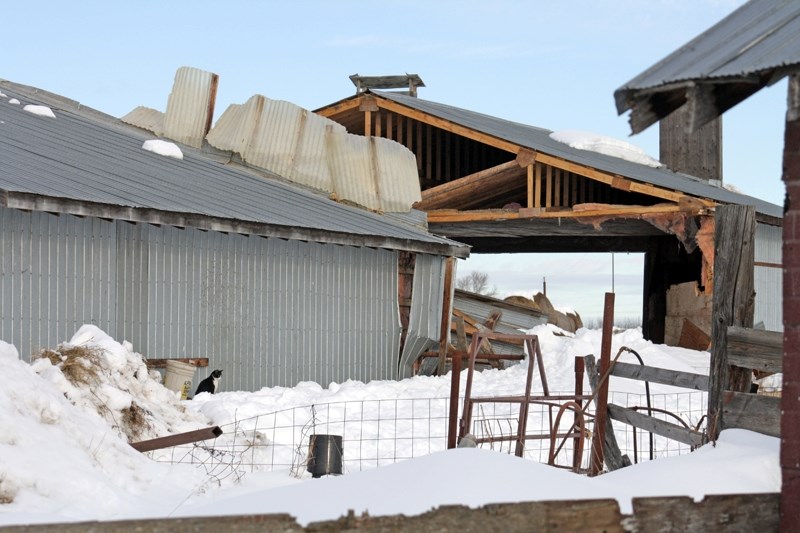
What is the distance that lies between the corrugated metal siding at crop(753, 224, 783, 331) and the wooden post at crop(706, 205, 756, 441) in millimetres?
17615

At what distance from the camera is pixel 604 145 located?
2898 cm

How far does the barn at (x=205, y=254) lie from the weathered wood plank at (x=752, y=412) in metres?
9.80

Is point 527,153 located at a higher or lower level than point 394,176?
higher

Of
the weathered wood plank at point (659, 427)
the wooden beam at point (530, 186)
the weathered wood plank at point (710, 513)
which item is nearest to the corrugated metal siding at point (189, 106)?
the wooden beam at point (530, 186)

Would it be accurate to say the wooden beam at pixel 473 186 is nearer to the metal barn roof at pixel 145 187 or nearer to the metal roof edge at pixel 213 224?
the metal barn roof at pixel 145 187

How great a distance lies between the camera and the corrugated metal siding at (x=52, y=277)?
14.4m

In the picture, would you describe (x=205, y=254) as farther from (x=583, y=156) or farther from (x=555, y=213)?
(x=583, y=156)

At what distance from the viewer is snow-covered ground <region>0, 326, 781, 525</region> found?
5164 mm

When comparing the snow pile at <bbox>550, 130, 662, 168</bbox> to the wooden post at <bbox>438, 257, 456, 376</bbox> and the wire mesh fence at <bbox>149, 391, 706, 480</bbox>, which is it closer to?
the wooden post at <bbox>438, 257, 456, 376</bbox>

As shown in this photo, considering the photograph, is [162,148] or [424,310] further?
[162,148]

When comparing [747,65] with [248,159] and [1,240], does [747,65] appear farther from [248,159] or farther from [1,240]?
[248,159]

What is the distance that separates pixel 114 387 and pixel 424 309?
→ 377 inches

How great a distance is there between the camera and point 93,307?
50.5 ft

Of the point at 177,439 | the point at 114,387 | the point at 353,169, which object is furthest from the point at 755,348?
the point at 353,169
